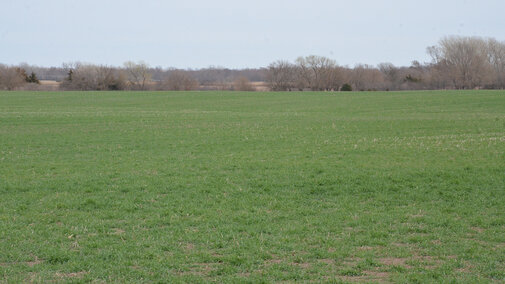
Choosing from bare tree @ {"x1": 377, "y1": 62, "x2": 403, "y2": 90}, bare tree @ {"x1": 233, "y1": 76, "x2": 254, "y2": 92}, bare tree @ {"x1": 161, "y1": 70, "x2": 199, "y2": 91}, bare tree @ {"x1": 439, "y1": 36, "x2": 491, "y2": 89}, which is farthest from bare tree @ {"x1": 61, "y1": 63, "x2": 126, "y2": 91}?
bare tree @ {"x1": 439, "y1": 36, "x2": 491, "y2": 89}

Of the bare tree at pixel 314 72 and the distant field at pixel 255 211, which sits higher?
the bare tree at pixel 314 72

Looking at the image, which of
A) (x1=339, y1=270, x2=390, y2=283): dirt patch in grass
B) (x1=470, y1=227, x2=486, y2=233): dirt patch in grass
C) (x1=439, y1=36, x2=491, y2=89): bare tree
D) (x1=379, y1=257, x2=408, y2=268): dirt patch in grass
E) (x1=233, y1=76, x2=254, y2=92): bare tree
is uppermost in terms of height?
(x1=439, y1=36, x2=491, y2=89): bare tree

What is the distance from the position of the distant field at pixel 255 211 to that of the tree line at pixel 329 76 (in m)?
82.4

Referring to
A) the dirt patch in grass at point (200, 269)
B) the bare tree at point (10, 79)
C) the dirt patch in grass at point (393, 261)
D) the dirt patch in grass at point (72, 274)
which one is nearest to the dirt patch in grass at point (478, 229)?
the dirt patch in grass at point (393, 261)

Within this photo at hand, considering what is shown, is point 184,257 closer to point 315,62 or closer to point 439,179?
point 439,179

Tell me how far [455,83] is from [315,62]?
34141mm

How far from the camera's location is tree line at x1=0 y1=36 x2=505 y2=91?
96.5 metres

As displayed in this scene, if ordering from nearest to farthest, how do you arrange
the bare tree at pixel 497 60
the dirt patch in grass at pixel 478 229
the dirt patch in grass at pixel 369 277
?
the dirt patch in grass at pixel 369 277 → the dirt patch in grass at pixel 478 229 → the bare tree at pixel 497 60

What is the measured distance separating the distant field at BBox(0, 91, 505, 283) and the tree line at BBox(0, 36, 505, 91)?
3245 inches

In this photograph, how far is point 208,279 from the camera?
638 centimetres

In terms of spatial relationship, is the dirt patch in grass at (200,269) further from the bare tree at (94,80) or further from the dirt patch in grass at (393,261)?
the bare tree at (94,80)

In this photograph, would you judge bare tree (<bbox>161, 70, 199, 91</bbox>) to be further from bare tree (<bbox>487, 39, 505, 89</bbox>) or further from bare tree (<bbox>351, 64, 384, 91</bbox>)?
bare tree (<bbox>487, 39, 505, 89</bbox>)

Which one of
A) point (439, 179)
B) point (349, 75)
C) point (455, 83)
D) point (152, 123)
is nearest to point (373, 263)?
point (439, 179)

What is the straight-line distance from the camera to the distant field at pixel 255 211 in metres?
6.80
